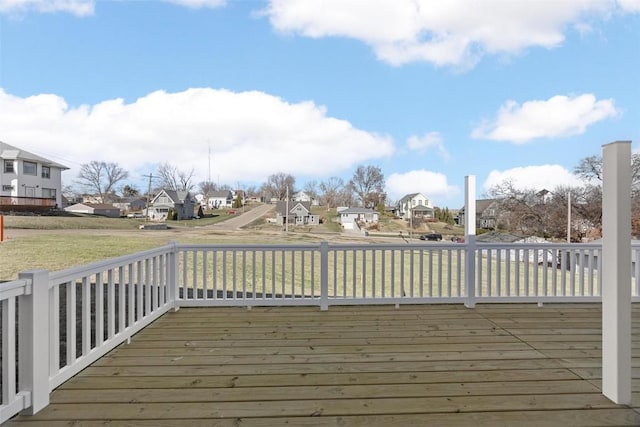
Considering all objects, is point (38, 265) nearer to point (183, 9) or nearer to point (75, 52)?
point (75, 52)

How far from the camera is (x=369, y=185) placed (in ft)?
51.9

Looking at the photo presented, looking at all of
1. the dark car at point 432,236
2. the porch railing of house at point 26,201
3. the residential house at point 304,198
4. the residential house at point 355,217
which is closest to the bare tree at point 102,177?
the porch railing of house at point 26,201

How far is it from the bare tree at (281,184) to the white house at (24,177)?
14973mm

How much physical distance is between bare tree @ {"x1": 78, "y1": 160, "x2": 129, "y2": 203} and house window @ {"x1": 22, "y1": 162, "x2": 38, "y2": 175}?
6.84m

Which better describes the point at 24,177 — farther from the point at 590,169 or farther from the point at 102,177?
the point at 590,169

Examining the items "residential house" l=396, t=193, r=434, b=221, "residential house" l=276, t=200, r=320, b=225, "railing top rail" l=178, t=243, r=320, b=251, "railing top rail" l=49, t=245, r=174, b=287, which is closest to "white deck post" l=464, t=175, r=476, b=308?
"railing top rail" l=178, t=243, r=320, b=251

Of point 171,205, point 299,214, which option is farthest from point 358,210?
point 171,205

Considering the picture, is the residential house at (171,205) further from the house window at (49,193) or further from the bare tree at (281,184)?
the bare tree at (281,184)

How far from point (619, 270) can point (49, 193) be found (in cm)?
3114

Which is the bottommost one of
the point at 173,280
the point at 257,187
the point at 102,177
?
the point at 173,280

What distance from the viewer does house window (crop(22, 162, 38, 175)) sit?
77.3 ft

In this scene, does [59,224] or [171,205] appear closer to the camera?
[59,224]

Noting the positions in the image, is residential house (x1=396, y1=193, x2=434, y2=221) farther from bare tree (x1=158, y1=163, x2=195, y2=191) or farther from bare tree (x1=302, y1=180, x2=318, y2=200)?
bare tree (x1=158, y1=163, x2=195, y2=191)

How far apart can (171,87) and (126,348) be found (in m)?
9.61
